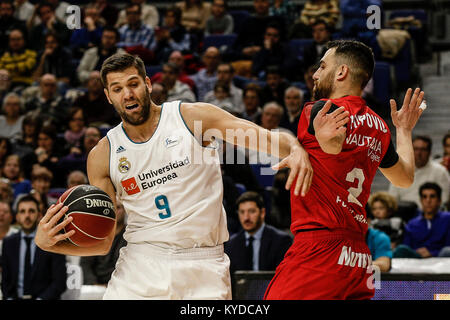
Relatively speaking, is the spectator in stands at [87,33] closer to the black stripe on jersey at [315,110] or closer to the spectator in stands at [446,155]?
the spectator in stands at [446,155]

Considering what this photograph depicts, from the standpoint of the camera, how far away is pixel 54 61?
444 inches

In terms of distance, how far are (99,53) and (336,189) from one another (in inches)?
314

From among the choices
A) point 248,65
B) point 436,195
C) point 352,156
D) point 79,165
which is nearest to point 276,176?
point 436,195

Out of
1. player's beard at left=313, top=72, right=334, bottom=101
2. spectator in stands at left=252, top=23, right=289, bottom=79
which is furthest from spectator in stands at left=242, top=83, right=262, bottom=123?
player's beard at left=313, top=72, right=334, bottom=101

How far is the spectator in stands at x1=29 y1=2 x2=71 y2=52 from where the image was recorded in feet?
38.8

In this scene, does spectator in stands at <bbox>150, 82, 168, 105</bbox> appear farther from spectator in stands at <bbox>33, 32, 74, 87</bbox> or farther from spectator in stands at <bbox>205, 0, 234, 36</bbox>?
spectator in stands at <bbox>205, 0, 234, 36</bbox>

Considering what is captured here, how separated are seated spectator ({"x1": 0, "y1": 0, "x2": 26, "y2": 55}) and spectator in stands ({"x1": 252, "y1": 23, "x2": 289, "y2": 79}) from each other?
13.2ft

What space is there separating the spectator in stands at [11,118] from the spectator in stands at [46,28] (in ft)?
6.23

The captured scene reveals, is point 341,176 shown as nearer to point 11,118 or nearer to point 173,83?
point 173,83

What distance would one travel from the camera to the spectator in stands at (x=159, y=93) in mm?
8930

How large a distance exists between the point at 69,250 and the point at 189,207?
0.68 m

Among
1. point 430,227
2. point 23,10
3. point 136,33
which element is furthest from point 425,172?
point 23,10
